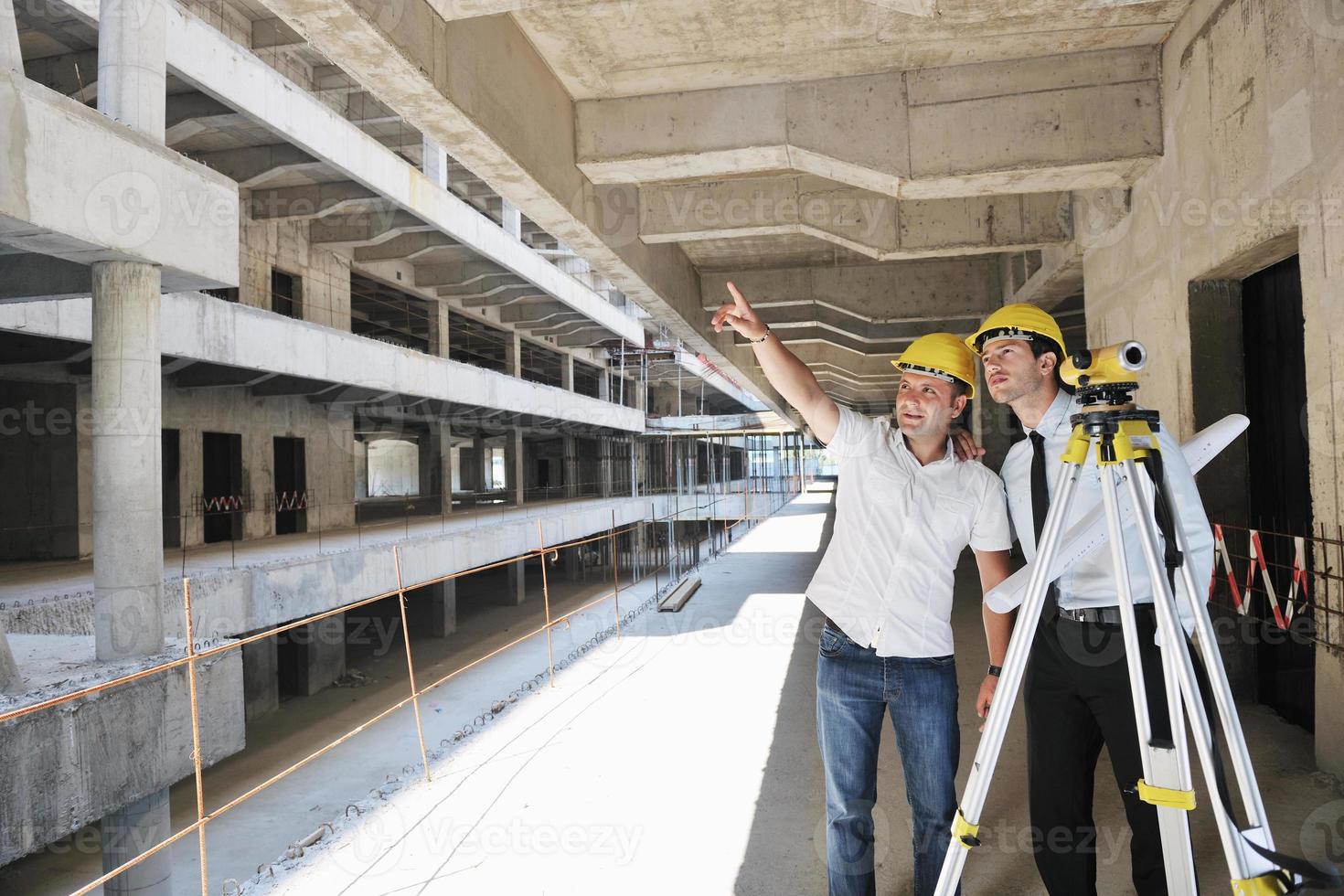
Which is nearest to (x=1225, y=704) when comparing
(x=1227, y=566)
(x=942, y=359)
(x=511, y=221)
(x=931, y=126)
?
(x=942, y=359)

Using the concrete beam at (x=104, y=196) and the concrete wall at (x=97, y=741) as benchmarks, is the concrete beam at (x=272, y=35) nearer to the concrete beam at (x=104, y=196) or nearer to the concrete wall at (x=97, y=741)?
the concrete beam at (x=104, y=196)

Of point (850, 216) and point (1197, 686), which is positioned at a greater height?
point (850, 216)

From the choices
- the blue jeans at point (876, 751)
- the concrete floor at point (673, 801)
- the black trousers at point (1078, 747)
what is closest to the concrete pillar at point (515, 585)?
the concrete floor at point (673, 801)

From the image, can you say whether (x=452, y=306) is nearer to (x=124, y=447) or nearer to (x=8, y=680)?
(x=124, y=447)

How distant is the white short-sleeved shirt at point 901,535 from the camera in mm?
2482

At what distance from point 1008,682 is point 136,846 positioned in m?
8.31

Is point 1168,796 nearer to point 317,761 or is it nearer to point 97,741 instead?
point 97,741

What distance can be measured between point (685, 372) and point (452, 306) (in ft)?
59.6

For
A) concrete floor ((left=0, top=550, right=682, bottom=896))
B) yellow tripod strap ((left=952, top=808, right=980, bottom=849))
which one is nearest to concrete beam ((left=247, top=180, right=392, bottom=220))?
concrete floor ((left=0, top=550, right=682, bottom=896))

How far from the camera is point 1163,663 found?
1909mm

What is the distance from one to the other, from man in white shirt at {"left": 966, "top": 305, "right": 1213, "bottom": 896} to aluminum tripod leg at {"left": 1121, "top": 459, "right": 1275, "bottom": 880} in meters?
0.51

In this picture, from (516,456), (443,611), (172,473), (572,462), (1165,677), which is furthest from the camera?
(572,462)

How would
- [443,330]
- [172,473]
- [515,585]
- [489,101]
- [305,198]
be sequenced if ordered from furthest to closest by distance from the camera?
[515,585]
[443,330]
[305,198]
[172,473]
[489,101]

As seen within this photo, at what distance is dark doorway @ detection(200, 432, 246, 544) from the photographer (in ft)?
57.2
